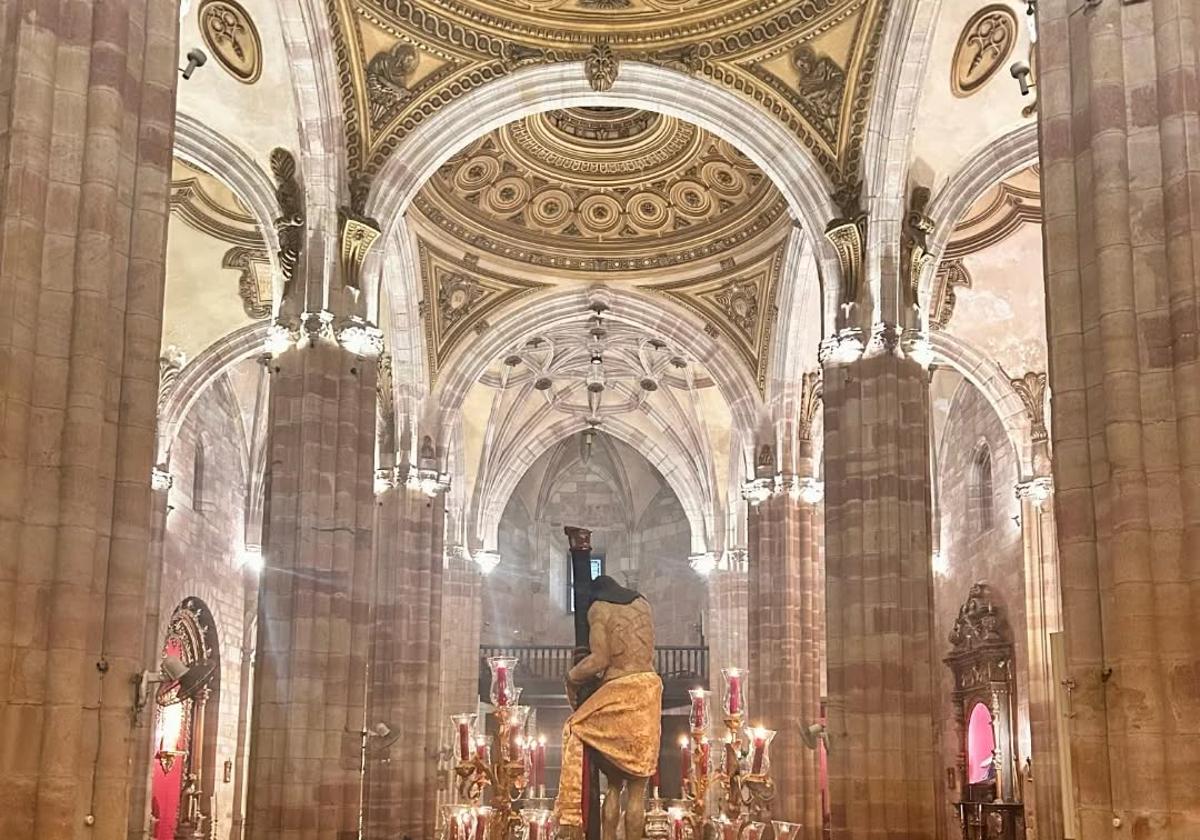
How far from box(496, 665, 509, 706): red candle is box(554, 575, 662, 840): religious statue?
13.5 feet

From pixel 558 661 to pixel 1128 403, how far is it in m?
29.2

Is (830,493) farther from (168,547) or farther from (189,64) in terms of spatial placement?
(168,547)

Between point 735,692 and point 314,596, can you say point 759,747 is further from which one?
point 314,596

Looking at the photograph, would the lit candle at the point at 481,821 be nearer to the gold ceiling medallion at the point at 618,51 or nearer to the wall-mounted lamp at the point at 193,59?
the gold ceiling medallion at the point at 618,51

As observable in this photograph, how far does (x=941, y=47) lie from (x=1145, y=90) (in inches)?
→ 348

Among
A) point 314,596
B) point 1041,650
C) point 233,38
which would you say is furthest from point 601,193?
point 314,596

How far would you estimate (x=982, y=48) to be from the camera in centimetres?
1733

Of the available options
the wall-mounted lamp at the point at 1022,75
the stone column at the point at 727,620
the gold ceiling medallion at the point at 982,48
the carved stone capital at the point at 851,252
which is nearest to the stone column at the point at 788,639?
the stone column at the point at 727,620

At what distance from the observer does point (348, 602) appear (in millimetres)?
17031

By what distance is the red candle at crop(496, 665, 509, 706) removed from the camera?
17656 millimetres

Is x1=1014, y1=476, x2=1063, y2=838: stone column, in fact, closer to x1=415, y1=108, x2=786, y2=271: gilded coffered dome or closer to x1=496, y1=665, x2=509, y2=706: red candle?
x1=415, y1=108, x2=786, y2=271: gilded coffered dome

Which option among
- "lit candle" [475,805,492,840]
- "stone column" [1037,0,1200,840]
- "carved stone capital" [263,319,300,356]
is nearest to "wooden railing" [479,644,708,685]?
"lit candle" [475,805,492,840]

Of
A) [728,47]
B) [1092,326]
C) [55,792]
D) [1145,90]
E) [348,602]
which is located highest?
[728,47]

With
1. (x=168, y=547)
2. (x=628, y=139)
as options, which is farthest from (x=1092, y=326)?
(x=168, y=547)
